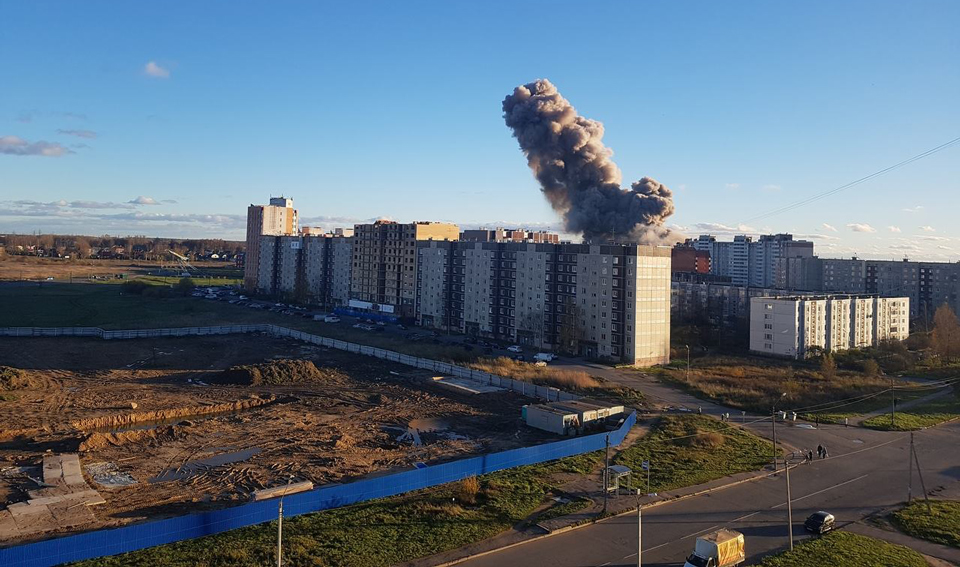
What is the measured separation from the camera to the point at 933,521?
21922 millimetres

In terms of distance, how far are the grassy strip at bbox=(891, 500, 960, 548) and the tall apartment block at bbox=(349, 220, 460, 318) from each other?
212ft

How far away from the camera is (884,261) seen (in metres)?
102

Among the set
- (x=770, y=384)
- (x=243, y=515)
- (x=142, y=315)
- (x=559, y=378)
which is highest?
(x=142, y=315)

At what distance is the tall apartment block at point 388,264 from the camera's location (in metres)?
85.1

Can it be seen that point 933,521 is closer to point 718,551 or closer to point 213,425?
point 718,551

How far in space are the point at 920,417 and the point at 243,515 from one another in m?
40.0

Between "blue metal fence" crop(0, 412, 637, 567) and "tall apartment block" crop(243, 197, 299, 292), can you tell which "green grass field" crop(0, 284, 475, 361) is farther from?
"blue metal fence" crop(0, 412, 637, 567)

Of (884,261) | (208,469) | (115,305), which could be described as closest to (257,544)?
(208,469)

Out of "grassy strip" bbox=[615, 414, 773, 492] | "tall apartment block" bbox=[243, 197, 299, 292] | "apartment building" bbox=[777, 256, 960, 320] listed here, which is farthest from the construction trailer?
"tall apartment block" bbox=[243, 197, 299, 292]

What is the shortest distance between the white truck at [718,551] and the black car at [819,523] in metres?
4.17

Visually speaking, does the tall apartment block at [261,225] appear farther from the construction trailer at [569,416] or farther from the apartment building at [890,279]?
the apartment building at [890,279]

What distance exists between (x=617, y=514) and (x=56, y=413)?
3189 centimetres

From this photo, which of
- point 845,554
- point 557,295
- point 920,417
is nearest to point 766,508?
point 845,554

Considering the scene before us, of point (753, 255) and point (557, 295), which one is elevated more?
point (753, 255)
